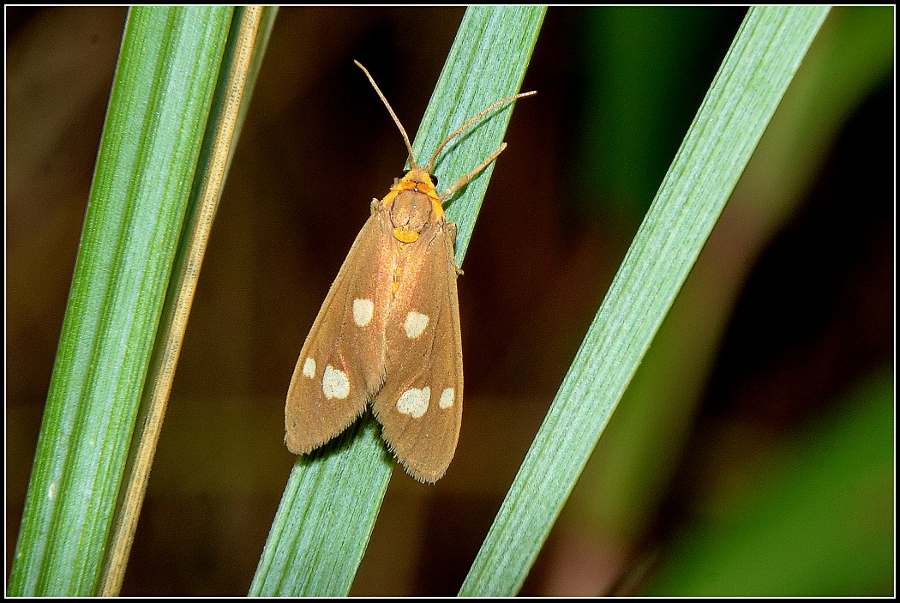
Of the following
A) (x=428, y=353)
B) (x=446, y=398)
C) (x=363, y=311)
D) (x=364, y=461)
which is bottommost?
(x=364, y=461)

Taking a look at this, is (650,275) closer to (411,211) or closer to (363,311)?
(411,211)

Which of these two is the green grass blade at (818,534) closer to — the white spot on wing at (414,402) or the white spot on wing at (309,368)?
the white spot on wing at (414,402)

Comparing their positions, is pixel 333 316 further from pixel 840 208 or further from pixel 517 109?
pixel 840 208

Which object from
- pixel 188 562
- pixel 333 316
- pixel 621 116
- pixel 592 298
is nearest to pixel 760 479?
pixel 592 298

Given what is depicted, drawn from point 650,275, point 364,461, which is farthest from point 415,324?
point 650,275

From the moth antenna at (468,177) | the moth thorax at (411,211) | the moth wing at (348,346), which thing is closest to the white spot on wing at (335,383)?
the moth wing at (348,346)

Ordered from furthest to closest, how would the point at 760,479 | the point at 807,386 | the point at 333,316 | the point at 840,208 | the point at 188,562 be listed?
the point at 188,562
the point at 807,386
the point at 840,208
the point at 760,479
the point at 333,316

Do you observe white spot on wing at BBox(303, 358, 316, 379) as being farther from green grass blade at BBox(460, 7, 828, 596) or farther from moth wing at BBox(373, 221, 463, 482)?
green grass blade at BBox(460, 7, 828, 596)
